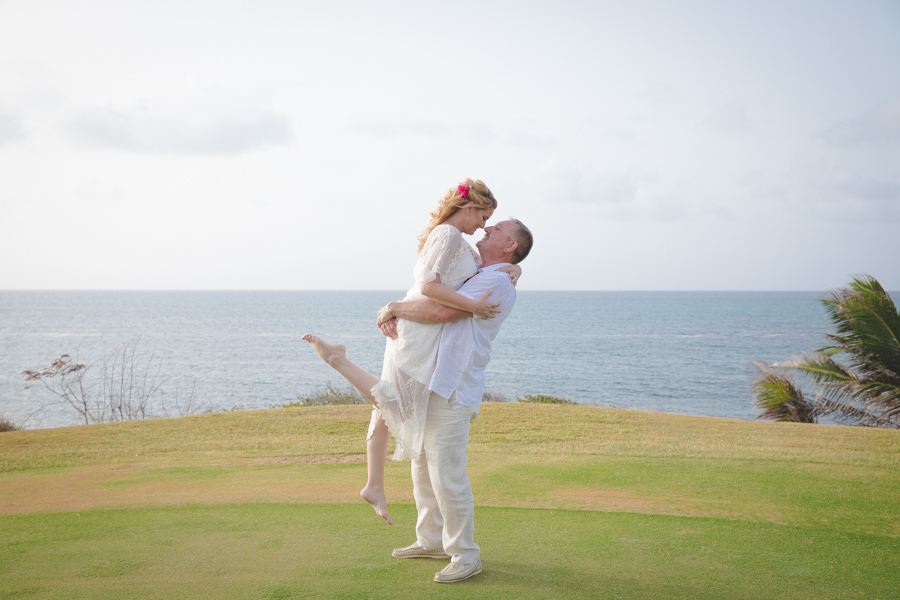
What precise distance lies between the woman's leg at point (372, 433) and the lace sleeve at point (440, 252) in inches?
25.9

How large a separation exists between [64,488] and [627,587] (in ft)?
14.4

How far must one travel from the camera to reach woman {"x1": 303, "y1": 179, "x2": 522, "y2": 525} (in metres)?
3.28

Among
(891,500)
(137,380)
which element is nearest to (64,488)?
(891,500)

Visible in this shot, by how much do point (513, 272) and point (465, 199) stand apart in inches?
19.0

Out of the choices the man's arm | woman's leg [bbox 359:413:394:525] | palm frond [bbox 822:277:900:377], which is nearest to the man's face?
the man's arm

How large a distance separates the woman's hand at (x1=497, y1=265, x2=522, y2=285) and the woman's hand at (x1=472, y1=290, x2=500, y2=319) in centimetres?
18

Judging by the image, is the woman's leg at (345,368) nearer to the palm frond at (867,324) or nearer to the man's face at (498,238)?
the man's face at (498,238)

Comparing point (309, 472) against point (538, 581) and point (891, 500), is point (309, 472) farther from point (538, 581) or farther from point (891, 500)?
point (891, 500)

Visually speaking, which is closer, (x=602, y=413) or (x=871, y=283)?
(x=602, y=413)

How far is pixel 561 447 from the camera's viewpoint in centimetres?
697

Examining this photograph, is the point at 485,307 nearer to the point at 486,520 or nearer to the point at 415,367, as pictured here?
the point at 415,367

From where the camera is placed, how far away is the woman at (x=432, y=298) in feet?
10.8

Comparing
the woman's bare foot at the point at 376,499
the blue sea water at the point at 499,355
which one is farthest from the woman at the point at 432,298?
the blue sea water at the point at 499,355

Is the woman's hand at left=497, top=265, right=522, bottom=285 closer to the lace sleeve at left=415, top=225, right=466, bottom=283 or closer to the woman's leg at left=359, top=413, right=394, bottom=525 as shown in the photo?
the lace sleeve at left=415, top=225, right=466, bottom=283
